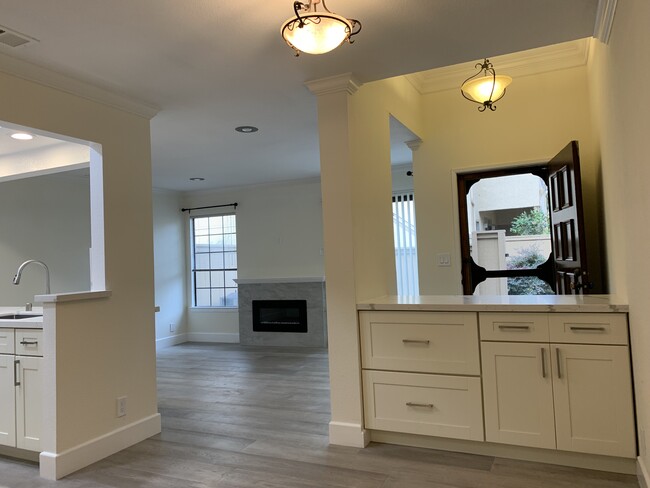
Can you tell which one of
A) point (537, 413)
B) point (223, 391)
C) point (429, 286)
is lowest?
point (223, 391)

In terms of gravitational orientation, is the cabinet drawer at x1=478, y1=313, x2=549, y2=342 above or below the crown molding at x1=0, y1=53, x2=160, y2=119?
below

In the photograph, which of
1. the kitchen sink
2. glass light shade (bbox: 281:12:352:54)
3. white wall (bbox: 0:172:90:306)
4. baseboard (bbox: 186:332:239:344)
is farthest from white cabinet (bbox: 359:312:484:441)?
baseboard (bbox: 186:332:239:344)

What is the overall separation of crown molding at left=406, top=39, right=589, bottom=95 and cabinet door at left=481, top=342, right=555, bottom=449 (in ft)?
8.38

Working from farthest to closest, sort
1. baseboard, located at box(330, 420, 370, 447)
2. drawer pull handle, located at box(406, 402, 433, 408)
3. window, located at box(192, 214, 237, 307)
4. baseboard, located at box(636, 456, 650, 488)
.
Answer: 1. window, located at box(192, 214, 237, 307)
2. baseboard, located at box(330, 420, 370, 447)
3. drawer pull handle, located at box(406, 402, 433, 408)
4. baseboard, located at box(636, 456, 650, 488)

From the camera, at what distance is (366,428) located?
2.96 meters

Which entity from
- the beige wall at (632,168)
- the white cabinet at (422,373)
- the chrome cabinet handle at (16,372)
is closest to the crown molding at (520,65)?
the beige wall at (632,168)

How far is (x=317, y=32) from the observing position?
6.38ft

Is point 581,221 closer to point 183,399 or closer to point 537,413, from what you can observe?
point 537,413

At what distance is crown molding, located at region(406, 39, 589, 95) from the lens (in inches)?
156

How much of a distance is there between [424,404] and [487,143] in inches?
102

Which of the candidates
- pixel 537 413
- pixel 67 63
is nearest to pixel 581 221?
pixel 537 413

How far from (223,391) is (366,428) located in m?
1.99

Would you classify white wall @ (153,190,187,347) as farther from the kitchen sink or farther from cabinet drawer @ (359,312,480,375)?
cabinet drawer @ (359,312,480,375)

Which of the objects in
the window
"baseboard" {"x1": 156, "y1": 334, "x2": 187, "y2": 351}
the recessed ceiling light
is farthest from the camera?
the window
